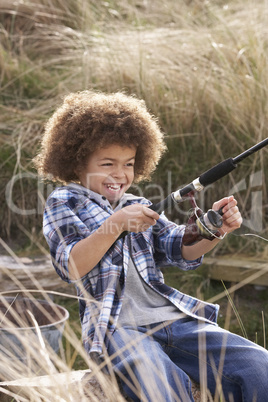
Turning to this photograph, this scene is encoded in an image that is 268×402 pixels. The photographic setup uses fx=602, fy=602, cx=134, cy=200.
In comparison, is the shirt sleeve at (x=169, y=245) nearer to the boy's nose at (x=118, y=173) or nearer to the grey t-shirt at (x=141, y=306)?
the grey t-shirt at (x=141, y=306)

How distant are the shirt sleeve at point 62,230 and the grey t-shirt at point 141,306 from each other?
24cm

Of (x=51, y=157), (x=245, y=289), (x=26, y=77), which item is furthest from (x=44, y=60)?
(x=51, y=157)

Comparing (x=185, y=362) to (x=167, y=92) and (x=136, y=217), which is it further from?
(x=167, y=92)

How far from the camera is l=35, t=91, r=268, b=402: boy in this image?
2.15 meters

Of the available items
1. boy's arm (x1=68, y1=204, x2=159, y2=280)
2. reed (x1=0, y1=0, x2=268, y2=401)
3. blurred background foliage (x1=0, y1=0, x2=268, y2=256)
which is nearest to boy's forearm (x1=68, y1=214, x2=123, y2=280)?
boy's arm (x1=68, y1=204, x2=159, y2=280)

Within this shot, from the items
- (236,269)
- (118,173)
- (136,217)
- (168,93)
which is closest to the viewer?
(136,217)

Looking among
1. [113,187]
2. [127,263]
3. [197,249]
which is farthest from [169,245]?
[113,187]

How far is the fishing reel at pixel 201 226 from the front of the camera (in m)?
2.18

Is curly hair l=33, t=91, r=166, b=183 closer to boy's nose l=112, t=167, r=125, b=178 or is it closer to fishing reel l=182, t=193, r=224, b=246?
boy's nose l=112, t=167, r=125, b=178

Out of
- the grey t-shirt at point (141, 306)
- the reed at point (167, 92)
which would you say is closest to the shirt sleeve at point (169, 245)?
the grey t-shirt at point (141, 306)

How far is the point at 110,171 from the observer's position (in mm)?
2438

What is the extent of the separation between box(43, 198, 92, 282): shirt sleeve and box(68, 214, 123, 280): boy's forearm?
60mm

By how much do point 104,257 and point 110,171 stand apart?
1.15 feet

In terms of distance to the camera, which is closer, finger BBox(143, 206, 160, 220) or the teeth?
finger BBox(143, 206, 160, 220)
